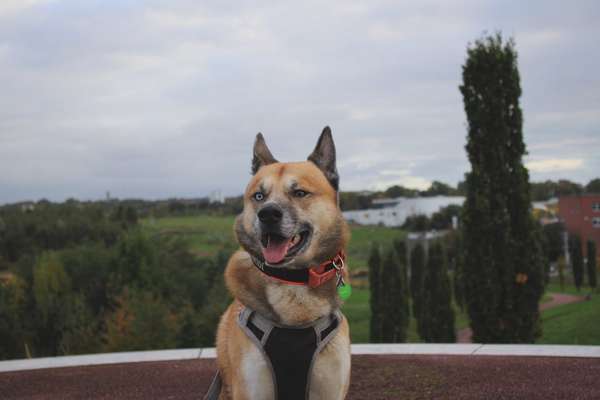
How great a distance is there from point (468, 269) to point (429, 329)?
17.5 meters

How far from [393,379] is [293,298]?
4564 mm

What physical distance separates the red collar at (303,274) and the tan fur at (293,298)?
4 cm

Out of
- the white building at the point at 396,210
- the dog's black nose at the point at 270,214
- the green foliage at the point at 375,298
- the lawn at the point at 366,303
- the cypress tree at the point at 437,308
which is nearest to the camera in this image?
the dog's black nose at the point at 270,214

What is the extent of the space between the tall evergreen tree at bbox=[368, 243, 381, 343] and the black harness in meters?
31.8

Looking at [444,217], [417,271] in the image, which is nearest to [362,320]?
[417,271]

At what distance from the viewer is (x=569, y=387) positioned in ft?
24.7

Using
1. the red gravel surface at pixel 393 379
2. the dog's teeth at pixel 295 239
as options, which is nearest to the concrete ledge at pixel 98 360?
the red gravel surface at pixel 393 379

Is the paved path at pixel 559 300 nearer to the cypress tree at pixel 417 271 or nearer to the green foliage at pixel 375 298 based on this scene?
the cypress tree at pixel 417 271

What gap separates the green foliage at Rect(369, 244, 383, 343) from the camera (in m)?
35.3

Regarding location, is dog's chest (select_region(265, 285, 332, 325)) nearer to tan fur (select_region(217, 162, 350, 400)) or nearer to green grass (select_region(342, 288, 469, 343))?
tan fur (select_region(217, 162, 350, 400))

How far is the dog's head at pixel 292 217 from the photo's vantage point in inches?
162

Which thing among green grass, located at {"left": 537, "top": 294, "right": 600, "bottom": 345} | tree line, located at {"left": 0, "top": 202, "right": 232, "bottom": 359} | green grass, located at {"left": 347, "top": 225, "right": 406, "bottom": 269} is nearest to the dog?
tree line, located at {"left": 0, "top": 202, "right": 232, "bottom": 359}

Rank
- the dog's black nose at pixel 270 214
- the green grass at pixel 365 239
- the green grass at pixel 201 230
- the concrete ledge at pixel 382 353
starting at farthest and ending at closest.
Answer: the green grass at pixel 201 230, the green grass at pixel 365 239, the concrete ledge at pixel 382 353, the dog's black nose at pixel 270 214

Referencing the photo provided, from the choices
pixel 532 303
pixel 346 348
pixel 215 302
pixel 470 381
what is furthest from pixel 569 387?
pixel 215 302
